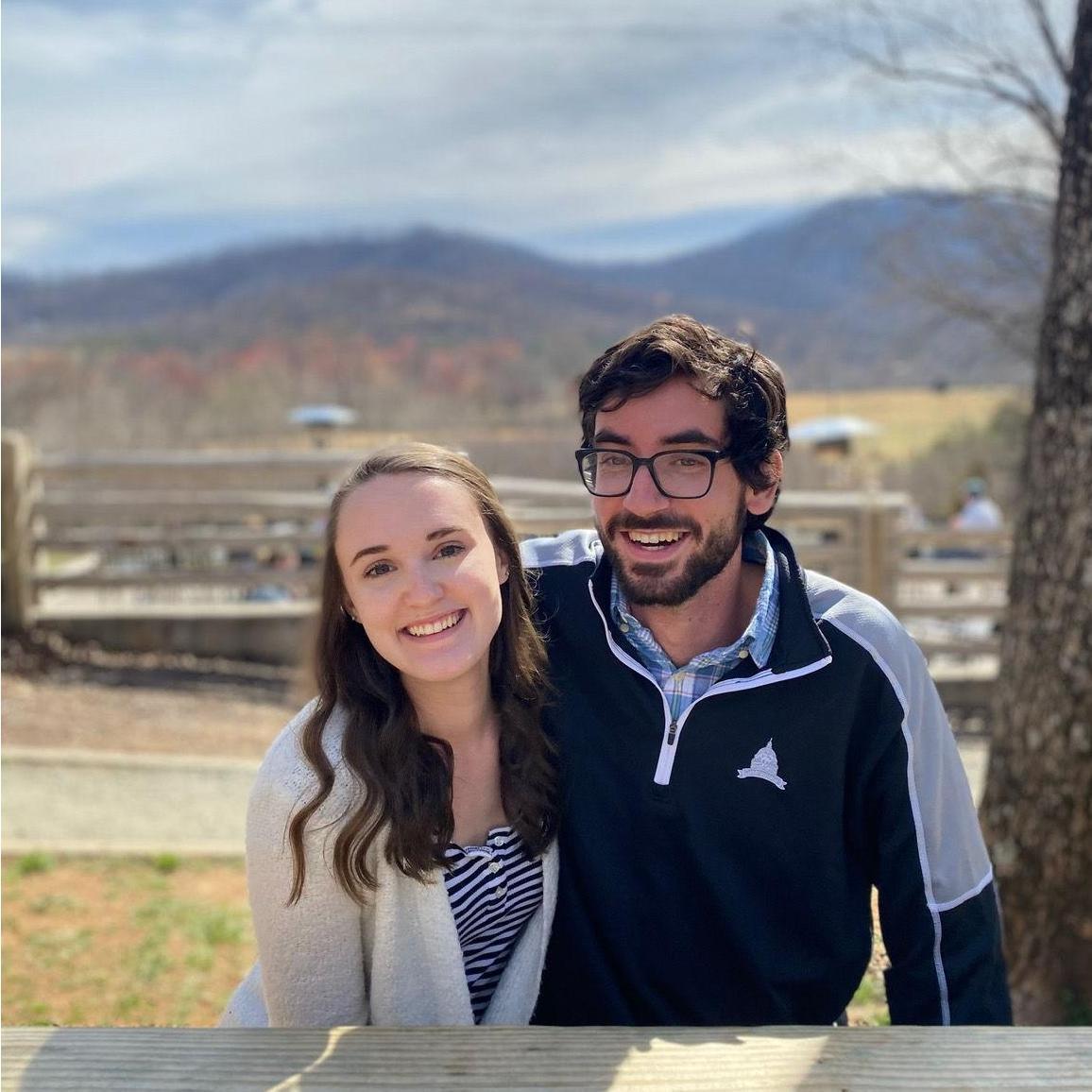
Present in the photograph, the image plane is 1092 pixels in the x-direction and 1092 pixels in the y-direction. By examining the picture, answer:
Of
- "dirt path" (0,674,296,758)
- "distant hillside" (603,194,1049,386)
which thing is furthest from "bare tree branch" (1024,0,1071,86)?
"dirt path" (0,674,296,758)

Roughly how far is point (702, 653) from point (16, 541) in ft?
24.3

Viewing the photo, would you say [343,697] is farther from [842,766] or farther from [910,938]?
[910,938]

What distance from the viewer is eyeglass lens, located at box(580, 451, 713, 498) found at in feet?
6.43

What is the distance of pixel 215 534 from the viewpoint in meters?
8.80

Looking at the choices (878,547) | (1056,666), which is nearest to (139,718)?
(878,547)

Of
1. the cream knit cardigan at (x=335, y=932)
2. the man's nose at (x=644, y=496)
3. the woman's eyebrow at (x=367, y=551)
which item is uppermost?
the man's nose at (x=644, y=496)

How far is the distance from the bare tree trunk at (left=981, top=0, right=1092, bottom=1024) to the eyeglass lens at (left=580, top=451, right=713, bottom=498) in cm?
120

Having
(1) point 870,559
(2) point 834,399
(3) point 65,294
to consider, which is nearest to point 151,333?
(3) point 65,294

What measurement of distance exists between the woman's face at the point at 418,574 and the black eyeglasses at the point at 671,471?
314mm

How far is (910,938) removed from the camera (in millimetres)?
1881

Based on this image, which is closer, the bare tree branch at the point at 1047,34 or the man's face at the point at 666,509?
the man's face at the point at 666,509

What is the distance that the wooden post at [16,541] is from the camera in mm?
8148

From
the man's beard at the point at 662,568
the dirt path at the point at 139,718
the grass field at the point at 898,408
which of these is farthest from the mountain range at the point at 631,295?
the dirt path at the point at 139,718

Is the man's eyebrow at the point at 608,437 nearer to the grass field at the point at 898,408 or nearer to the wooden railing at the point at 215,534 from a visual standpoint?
the wooden railing at the point at 215,534
